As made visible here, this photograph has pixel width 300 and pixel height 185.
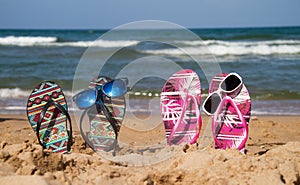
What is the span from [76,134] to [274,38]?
19.5m

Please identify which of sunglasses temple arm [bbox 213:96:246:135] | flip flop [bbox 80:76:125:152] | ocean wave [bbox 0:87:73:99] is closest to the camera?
sunglasses temple arm [bbox 213:96:246:135]

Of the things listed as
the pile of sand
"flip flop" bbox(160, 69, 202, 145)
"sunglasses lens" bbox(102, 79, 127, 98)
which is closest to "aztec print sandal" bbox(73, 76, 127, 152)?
"sunglasses lens" bbox(102, 79, 127, 98)

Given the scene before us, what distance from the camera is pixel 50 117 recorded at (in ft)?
10.9

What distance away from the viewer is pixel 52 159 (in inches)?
90.4

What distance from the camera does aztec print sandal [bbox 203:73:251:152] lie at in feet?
10.7

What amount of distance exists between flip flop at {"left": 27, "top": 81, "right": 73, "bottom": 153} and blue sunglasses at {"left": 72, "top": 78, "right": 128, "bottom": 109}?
15cm

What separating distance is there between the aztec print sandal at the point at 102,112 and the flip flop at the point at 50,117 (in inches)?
7.6

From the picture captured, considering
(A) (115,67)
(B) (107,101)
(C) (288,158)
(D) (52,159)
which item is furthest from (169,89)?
(A) (115,67)

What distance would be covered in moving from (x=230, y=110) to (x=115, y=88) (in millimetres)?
944

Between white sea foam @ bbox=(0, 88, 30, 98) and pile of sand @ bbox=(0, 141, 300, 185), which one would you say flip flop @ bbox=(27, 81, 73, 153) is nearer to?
pile of sand @ bbox=(0, 141, 300, 185)

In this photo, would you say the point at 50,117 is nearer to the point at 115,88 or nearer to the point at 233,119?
the point at 115,88

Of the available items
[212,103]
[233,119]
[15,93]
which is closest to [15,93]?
[15,93]

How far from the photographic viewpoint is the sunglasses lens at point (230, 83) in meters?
3.26

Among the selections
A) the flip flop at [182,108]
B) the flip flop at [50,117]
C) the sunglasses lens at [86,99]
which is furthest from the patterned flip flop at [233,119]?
the flip flop at [50,117]
